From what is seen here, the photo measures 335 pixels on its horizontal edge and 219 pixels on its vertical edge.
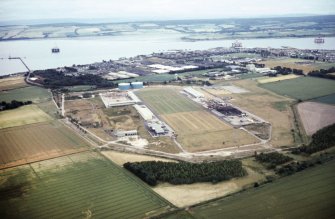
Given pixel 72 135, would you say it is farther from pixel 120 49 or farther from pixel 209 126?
pixel 120 49

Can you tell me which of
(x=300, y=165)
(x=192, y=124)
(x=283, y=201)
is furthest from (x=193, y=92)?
(x=283, y=201)

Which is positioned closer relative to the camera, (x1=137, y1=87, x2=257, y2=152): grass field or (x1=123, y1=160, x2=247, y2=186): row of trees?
(x1=123, y1=160, x2=247, y2=186): row of trees

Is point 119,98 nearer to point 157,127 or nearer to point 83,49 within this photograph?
point 157,127

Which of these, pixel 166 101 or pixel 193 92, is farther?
pixel 193 92

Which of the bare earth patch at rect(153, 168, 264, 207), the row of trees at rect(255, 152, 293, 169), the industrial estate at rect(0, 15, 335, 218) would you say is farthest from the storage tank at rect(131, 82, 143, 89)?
the bare earth patch at rect(153, 168, 264, 207)

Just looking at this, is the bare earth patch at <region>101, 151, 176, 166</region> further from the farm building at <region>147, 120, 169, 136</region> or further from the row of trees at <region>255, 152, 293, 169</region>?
the row of trees at <region>255, 152, 293, 169</region>

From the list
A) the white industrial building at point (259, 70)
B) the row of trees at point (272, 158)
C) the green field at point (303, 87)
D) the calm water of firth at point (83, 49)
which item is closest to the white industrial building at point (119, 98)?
the green field at point (303, 87)
